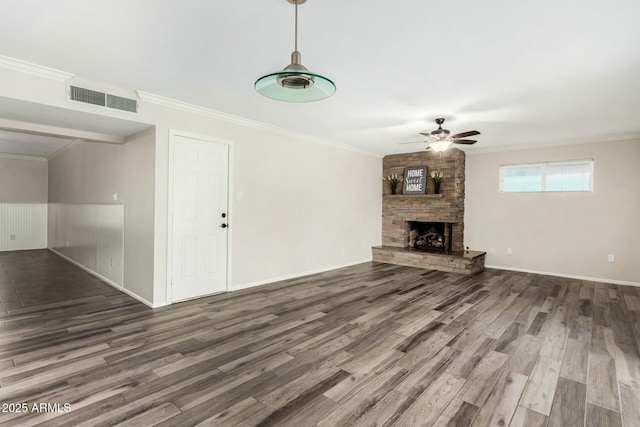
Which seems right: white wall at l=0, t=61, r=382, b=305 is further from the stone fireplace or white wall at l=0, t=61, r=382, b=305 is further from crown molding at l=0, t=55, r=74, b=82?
the stone fireplace

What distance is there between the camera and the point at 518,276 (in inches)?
229

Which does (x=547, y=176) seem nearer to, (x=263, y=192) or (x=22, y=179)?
(x=263, y=192)

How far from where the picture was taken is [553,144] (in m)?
5.94

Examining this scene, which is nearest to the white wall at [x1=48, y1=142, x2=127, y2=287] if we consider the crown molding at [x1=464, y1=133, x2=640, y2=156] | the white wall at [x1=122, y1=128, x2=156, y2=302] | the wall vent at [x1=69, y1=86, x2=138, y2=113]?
the white wall at [x1=122, y1=128, x2=156, y2=302]

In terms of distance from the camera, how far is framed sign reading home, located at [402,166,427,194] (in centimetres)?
700

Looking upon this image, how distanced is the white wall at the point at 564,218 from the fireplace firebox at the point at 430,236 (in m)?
0.50

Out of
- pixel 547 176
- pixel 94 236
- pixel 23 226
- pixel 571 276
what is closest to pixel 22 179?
pixel 23 226

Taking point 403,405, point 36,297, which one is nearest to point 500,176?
point 403,405

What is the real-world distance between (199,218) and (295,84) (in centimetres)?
288

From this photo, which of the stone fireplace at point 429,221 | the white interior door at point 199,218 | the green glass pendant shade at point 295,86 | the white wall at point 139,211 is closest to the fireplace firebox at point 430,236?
the stone fireplace at point 429,221

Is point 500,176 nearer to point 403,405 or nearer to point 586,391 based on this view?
point 586,391

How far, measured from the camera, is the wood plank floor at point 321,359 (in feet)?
6.31

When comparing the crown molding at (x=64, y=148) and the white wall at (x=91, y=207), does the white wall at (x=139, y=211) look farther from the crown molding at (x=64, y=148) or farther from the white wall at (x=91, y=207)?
the crown molding at (x=64, y=148)

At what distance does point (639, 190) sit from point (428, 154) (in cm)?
351
